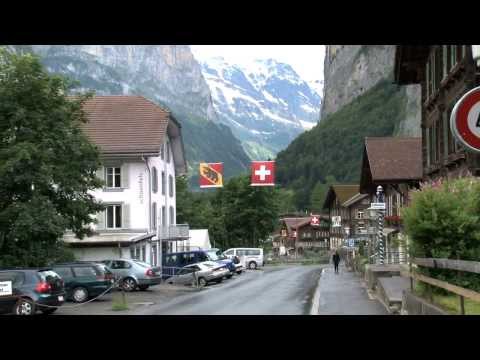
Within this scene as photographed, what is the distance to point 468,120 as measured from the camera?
5578 millimetres

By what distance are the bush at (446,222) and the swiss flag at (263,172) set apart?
33694mm

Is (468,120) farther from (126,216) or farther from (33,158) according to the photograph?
(126,216)

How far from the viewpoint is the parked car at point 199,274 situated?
4023 centimetres

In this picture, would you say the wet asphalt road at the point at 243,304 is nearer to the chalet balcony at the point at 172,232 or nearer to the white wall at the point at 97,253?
the white wall at the point at 97,253

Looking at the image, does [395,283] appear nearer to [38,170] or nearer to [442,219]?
[442,219]

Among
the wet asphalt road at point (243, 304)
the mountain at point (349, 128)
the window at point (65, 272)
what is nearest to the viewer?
the wet asphalt road at point (243, 304)

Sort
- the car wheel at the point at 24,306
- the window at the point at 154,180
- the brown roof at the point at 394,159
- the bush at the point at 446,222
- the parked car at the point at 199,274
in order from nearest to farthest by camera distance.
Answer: the bush at the point at 446,222 < the car wheel at the point at 24,306 < the parked car at the point at 199,274 < the brown roof at the point at 394,159 < the window at the point at 154,180

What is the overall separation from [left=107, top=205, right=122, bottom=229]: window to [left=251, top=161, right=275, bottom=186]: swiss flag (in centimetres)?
853

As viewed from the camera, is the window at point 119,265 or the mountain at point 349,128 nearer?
the window at point 119,265

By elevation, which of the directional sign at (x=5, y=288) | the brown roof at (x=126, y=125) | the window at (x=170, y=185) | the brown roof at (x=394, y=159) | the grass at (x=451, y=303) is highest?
the brown roof at (x=126, y=125)

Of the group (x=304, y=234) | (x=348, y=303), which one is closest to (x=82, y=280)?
(x=348, y=303)

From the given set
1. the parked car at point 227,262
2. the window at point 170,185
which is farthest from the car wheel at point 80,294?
the window at point 170,185

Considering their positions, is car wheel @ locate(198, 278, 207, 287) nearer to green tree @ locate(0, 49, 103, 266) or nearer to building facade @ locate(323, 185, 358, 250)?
green tree @ locate(0, 49, 103, 266)

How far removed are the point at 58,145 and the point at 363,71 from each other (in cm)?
16114
